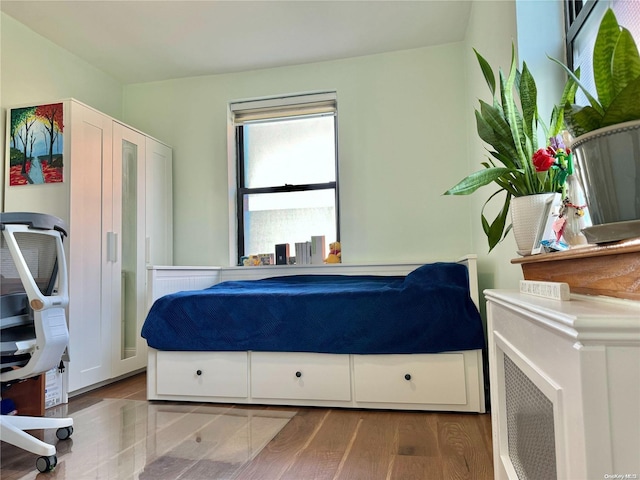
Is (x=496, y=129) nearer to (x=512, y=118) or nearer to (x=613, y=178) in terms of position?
(x=512, y=118)

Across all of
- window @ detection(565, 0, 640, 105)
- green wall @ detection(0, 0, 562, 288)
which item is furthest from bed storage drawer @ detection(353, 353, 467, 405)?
window @ detection(565, 0, 640, 105)

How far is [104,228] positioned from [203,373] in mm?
1270

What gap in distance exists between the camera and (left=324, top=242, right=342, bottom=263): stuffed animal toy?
11.0 feet

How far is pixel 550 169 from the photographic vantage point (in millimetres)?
1211

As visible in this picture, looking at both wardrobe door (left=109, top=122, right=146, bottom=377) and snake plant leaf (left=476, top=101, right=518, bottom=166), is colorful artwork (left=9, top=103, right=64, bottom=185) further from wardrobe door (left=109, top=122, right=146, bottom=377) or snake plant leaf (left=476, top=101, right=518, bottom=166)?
snake plant leaf (left=476, top=101, right=518, bottom=166)

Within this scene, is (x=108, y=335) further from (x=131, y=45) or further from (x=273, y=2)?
(x=273, y=2)

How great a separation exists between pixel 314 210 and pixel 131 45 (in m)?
1.91

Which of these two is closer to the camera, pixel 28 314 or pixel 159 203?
pixel 28 314

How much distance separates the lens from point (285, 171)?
3666 millimetres

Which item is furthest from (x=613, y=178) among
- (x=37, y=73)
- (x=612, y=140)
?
(x=37, y=73)

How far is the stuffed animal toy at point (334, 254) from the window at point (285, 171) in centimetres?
10

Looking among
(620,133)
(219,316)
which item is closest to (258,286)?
(219,316)

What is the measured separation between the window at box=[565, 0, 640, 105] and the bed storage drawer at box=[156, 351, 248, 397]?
2063mm

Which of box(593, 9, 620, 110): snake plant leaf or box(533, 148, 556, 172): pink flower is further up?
box(593, 9, 620, 110): snake plant leaf
